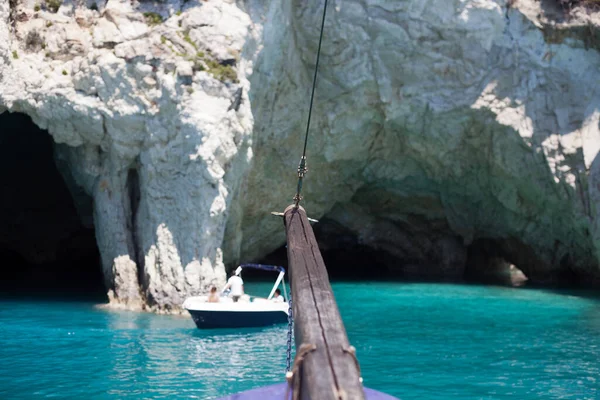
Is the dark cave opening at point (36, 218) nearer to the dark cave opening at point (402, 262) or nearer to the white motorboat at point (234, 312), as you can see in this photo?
the dark cave opening at point (402, 262)

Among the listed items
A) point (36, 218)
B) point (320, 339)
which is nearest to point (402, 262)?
point (36, 218)

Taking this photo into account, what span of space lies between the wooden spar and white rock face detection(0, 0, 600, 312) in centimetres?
1422

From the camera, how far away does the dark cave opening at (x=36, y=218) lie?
28547 millimetres

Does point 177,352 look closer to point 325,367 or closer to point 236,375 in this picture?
point 236,375

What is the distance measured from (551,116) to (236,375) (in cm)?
1792

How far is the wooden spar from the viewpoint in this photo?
286 centimetres

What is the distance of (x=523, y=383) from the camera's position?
1144 centimetres

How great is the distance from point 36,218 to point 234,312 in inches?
747

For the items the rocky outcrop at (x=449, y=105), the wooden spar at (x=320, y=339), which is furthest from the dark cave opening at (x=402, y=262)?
the wooden spar at (x=320, y=339)

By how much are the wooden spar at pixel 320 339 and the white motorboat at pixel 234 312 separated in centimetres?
1134

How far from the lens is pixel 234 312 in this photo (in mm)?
16422

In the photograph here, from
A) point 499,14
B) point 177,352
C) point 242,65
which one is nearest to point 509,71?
point 499,14

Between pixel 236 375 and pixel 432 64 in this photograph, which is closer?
pixel 236 375

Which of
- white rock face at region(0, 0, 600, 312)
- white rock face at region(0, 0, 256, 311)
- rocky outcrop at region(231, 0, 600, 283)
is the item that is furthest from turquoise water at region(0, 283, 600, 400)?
rocky outcrop at region(231, 0, 600, 283)
